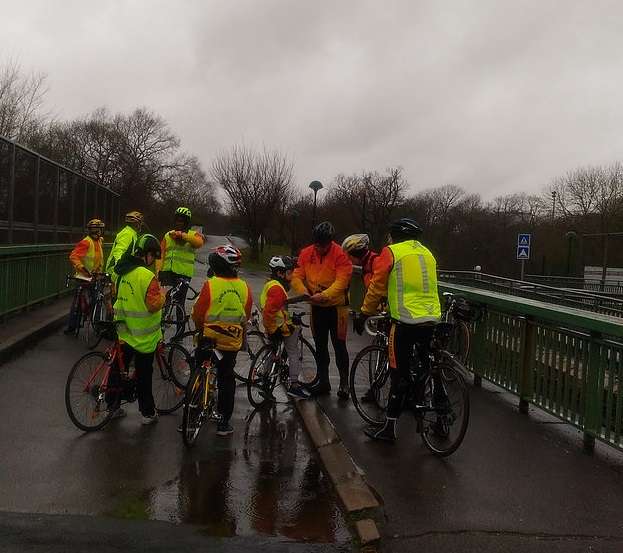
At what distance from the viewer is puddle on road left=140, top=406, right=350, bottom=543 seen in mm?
4031

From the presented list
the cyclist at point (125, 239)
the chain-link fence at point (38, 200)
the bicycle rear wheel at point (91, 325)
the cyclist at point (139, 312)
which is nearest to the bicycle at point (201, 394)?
the cyclist at point (139, 312)

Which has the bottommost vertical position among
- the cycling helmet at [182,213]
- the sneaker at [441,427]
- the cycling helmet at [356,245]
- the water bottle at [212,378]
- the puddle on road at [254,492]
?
the puddle on road at [254,492]

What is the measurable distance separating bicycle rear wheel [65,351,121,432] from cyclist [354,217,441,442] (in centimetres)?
233

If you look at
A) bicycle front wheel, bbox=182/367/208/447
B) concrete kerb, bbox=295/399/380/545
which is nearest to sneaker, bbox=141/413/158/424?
bicycle front wheel, bbox=182/367/208/447

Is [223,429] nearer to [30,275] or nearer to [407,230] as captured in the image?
[407,230]

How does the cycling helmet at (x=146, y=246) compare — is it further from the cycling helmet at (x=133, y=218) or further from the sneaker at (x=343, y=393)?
the cycling helmet at (x=133, y=218)

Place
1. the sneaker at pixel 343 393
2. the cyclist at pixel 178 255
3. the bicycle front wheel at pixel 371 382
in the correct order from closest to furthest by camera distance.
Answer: the bicycle front wheel at pixel 371 382 → the sneaker at pixel 343 393 → the cyclist at pixel 178 255

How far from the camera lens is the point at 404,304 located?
5426 millimetres

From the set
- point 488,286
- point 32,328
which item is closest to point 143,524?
point 32,328

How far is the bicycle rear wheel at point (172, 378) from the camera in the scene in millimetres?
6516

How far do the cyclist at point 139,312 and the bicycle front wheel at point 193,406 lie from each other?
619 millimetres

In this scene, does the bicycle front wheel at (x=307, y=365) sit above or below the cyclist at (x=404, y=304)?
below

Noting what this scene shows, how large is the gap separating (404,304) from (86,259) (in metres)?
6.50

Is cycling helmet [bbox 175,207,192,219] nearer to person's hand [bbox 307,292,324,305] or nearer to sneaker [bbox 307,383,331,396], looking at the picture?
person's hand [bbox 307,292,324,305]
